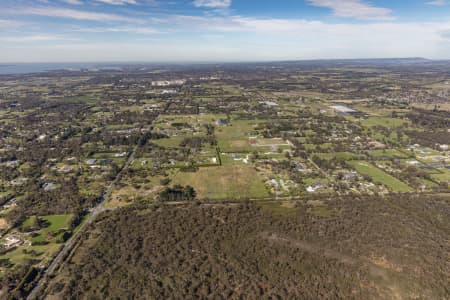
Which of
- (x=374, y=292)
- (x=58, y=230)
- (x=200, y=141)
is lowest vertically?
(x=374, y=292)

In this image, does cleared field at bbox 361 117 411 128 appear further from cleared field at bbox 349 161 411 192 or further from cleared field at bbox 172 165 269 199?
cleared field at bbox 172 165 269 199

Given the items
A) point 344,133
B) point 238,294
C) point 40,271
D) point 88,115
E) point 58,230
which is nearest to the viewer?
point 238,294

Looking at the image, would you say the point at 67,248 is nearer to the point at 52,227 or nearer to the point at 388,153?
the point at 52,227

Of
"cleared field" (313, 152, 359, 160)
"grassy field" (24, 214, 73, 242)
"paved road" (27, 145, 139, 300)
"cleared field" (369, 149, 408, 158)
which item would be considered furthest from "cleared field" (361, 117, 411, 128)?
"grassy field" (24, 214, 73, 242)

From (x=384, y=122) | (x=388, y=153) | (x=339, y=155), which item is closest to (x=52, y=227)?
(x=339, y=155)

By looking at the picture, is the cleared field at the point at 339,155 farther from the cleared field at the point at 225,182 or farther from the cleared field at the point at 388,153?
the cleared field at the point at 225,182

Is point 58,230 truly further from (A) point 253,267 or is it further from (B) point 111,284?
(A) point 253,267

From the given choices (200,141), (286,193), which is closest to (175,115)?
(200,141)
